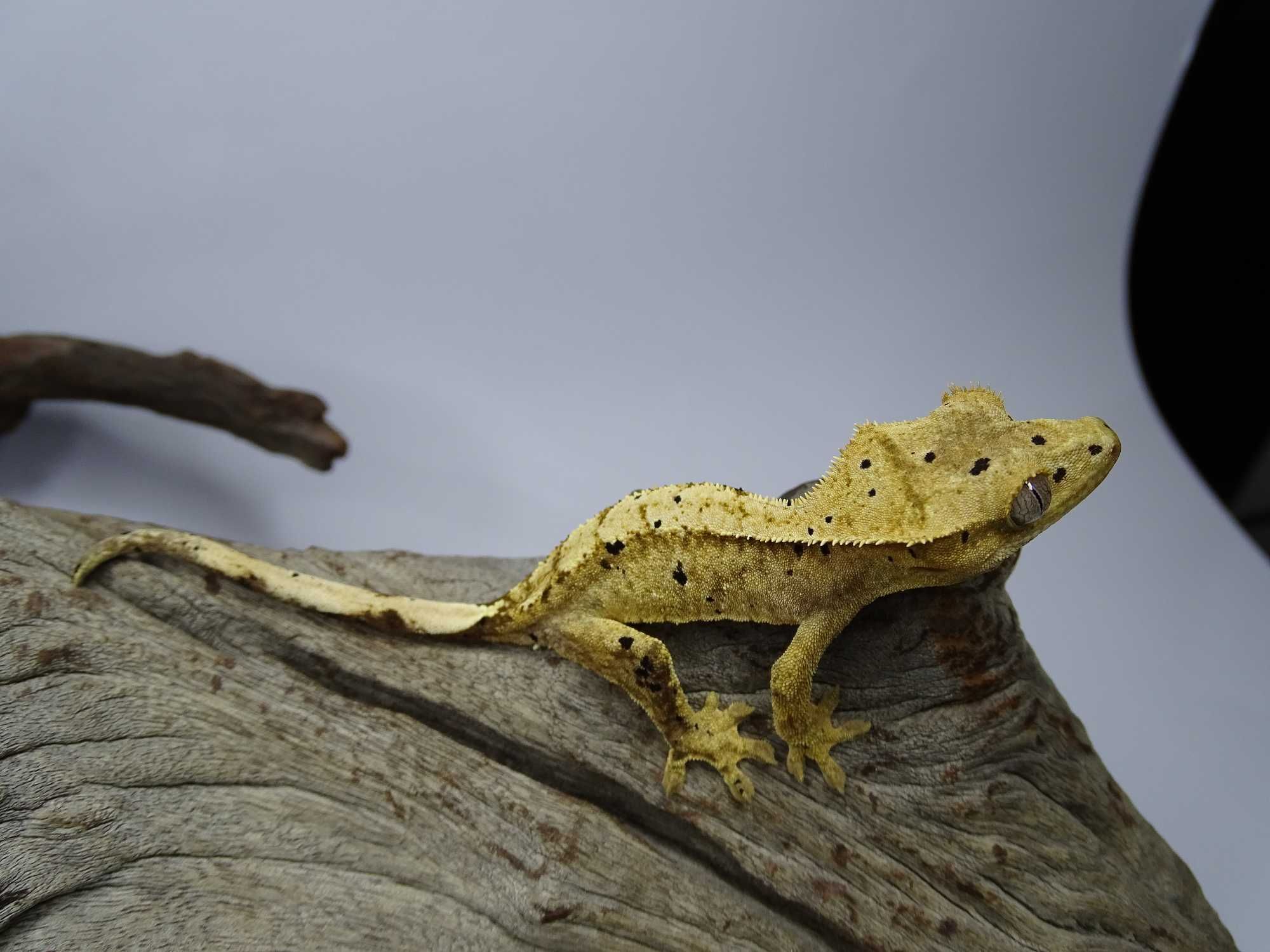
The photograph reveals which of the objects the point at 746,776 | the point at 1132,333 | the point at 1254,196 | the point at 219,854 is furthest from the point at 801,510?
the point at 1132,333

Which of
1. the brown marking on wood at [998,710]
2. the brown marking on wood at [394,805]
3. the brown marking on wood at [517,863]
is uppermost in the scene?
the brown marking on wood at [394,805]

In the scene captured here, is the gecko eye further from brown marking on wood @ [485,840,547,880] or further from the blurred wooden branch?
the blurred wooden branch

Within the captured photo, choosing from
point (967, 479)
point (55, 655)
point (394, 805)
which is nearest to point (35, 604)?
point (55, 655)

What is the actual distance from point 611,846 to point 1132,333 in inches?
146

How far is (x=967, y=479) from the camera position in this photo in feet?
8.45

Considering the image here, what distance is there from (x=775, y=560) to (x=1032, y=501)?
698mm

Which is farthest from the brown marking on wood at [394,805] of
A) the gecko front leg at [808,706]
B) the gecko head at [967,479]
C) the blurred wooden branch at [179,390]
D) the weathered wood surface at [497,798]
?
the blurred wooden branch at [179,390]

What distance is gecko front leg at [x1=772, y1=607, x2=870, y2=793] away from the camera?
2775mm

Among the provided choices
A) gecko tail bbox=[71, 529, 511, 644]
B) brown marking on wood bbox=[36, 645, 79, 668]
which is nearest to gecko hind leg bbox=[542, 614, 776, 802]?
gecko tail bbox=[71, 529, 511, 644]

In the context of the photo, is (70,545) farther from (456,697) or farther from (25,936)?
(456,697)

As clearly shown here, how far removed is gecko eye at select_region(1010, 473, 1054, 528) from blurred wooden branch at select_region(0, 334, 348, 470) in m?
3.29

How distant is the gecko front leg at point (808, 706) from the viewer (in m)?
2.78

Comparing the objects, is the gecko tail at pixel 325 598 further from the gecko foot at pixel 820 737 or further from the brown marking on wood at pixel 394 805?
the gecko foot at pixel 820 737

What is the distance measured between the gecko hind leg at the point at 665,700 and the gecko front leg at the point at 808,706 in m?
0.11
